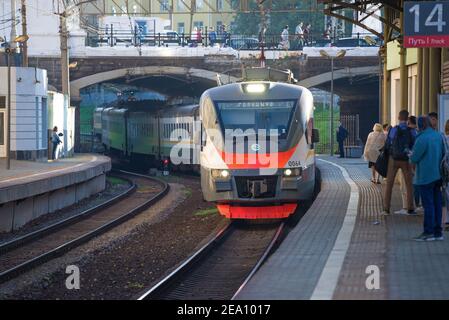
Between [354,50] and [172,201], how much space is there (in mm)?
27993

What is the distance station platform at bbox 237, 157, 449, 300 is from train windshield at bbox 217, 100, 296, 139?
1753mm

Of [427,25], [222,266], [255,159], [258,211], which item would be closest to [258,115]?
[255,159]

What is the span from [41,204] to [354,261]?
48.7ft

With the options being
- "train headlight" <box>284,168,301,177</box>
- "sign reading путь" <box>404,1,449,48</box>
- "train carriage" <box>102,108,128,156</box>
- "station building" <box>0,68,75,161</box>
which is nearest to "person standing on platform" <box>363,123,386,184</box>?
"train headlight" <box>284,168,301,177</box>

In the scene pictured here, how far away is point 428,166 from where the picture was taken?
14.7 m

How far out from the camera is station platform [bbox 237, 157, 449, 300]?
11.0 meters

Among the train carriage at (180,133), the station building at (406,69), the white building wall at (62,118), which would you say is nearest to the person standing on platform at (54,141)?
the white building wall at (62,118)

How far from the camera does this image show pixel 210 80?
186 ft

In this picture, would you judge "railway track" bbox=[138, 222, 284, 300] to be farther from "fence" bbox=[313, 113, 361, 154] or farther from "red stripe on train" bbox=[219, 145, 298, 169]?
"fence" bbox=[313, 113, 361, 154]

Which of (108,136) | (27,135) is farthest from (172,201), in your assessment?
(108,136)

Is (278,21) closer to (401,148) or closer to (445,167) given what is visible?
(401,148)

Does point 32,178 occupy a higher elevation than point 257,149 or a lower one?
lower

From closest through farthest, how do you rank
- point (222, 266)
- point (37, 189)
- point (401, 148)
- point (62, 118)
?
point (222, 266), point (401, 148), point (37, 189), point (62, 118)
